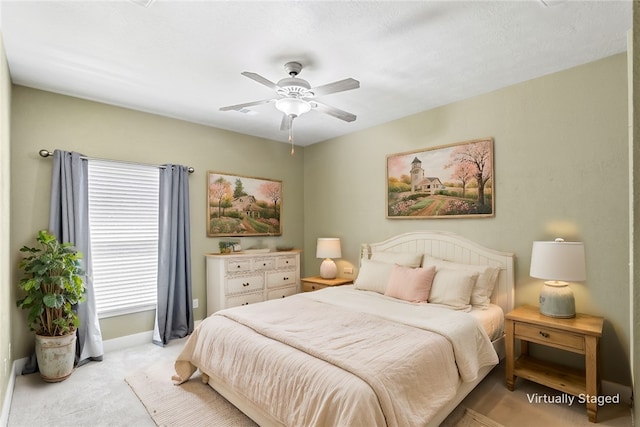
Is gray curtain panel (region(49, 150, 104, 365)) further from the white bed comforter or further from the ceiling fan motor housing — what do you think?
the ceiling fan motor housing

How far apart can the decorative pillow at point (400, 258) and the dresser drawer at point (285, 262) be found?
1308 millimetres

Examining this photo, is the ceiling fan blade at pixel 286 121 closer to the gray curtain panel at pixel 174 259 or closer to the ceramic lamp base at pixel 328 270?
the gray curtain panel at pixel 174 259

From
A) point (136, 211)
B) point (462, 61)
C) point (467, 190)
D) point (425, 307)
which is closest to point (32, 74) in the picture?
point (136, 211)

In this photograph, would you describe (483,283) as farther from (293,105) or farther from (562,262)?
(293,105)

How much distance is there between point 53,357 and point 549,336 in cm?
417

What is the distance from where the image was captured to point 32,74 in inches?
114

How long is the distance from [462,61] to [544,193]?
4.68 ft

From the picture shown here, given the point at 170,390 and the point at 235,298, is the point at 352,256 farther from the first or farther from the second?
the point at 170,390

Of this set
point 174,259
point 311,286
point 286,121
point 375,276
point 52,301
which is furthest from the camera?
point 311,286

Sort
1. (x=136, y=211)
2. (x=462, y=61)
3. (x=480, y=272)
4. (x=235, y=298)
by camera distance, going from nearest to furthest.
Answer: (x=462, y=61) → (x=480, y=272) → (x=136, y=211) → (x=235, y=298)

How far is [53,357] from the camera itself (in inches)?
113

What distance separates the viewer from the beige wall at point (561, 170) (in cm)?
262

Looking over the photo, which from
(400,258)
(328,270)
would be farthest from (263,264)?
(400,258)

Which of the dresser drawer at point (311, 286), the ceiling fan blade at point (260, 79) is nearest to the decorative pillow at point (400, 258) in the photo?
the dresser drawer at point (311, 286)
